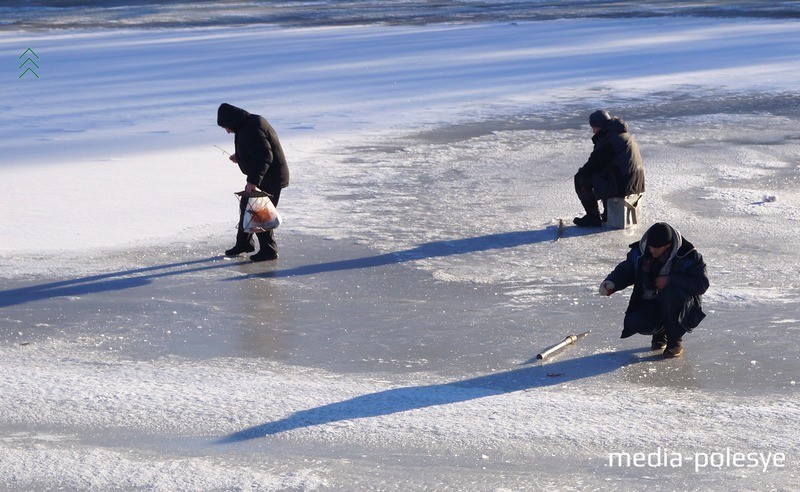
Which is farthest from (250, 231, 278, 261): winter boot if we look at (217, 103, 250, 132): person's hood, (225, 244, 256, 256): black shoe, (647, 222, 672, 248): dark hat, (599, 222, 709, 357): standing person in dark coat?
(647, 222, 672, 248): dark hat

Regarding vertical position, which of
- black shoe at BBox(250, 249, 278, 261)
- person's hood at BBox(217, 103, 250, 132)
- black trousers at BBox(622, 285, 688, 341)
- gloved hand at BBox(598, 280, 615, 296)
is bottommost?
black shoe at BBox(250, 249, 278, 261)

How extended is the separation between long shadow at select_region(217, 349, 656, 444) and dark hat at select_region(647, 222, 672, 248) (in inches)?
30.1

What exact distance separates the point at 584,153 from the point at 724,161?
65.9 inches

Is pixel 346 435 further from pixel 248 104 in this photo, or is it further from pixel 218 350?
pixel 248 104

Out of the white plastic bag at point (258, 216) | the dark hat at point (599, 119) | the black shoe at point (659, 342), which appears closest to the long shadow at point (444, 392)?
the black shoe at point (659, 342)

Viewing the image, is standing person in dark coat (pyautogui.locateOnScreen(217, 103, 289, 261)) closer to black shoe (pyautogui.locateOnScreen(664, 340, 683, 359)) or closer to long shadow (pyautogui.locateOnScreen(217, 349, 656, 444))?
long shadow (pyautogui.locateOnScreen(217, 349, 656, 444))

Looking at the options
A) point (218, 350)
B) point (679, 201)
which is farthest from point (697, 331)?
point (679, 201)

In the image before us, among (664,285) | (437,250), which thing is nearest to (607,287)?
(664,285)

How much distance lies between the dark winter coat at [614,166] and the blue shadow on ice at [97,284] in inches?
135

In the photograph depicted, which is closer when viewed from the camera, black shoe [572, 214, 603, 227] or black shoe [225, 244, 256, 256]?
black shoe [225, 244, 256, 256]

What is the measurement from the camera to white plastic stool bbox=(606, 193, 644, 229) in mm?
10023

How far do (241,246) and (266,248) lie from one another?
26 centimetres

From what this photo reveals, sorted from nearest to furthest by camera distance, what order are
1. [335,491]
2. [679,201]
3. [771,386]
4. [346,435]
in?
[335,491], [346,435], [771,386], [679,201]

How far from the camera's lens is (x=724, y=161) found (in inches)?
503
